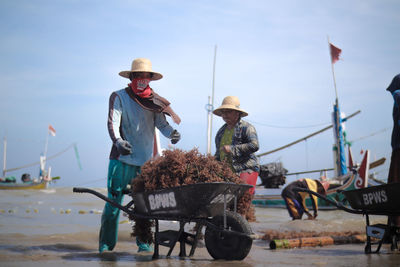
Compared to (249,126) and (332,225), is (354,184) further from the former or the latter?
(249,126)

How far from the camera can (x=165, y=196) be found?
399 cm

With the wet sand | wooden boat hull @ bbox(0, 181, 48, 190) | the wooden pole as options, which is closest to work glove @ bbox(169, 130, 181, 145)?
the wet sand

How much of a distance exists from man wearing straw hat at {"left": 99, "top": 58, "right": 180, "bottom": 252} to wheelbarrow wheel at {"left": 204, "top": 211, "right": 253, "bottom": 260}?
1200 millimetres

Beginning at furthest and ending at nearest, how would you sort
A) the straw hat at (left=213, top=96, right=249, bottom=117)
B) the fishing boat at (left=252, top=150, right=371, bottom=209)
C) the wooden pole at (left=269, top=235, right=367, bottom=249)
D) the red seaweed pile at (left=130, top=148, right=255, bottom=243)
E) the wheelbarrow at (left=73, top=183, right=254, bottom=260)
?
the fishing boat at (left=252, top=150, right=371, bottom=209), the wooden pole at (left=269, top=235, right=367, bottom=249), the straw hat at (left=213, top=96, right=249, bottom=117), the red seaweed pile at (left=130, top=148, right=255, bottom=243), the wheelbarrow at (left=73, top=183, right=254, bottom=260)

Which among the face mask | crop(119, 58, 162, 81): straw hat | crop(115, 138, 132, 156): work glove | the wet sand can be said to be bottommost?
the wet sand

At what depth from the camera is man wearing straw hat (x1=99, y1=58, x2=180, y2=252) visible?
4.84 m

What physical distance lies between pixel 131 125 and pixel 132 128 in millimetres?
35

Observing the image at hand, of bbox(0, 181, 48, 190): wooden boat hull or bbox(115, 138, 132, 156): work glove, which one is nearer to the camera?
bbox(115, 138, 132, 156): work glove

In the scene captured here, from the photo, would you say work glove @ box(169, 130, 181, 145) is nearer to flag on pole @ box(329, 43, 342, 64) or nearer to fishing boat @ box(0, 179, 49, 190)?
flag on pole @ box(329, 43, 342, 64)

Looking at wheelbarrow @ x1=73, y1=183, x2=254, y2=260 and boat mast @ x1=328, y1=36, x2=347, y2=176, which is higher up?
boat mast @ x1=328, y1=36, x2=347, y2=176

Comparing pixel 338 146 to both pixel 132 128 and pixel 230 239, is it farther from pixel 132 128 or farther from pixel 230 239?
pixel 230 239

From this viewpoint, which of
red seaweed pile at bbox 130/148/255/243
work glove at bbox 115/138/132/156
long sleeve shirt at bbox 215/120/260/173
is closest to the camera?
red seaweed pile at bbox 130/148/255/243

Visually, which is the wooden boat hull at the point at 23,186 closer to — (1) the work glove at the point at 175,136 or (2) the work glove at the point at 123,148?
(1) the work glove at the point at 175,136

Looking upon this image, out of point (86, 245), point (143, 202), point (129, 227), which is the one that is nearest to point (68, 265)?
point (143, 202)
